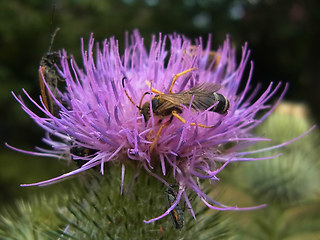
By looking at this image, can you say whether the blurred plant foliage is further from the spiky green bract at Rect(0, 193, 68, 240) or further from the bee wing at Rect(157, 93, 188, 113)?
the bee wing at Rect(157, 93, 188, 113)

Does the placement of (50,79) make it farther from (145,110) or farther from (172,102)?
(172,102)

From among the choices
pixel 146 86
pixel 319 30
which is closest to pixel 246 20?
pixel 319 30

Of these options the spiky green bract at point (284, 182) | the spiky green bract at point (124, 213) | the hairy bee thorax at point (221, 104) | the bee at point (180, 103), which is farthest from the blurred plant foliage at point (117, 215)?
the spiky green bract at point (284, 182)

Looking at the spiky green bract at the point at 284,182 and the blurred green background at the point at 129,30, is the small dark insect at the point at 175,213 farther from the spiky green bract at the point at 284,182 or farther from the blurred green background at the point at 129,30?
the blurred green background at the point at 129,30

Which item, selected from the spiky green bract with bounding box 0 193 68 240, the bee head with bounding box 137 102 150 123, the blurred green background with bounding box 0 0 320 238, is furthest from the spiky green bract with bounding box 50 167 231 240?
the blurred green background with bounding box 0 0 320 238

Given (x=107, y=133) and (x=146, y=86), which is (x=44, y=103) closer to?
(x=107, y=133)
